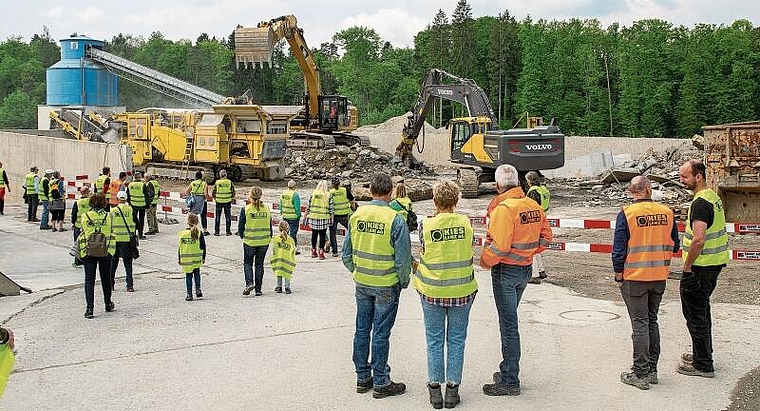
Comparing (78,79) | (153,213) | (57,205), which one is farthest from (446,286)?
(78,79)

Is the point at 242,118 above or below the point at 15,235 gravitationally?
above

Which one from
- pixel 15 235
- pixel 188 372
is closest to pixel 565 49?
pixel 15 235

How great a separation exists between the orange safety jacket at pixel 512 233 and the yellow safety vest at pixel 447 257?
1.14ft

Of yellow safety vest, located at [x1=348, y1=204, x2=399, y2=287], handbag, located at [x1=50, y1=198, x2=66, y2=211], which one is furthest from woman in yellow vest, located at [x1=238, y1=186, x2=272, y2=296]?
handbag, located at [x1=50, y1=198, x2=66, y2=211]

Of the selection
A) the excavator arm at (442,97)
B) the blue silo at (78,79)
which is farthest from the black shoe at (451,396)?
the blue silo at (78,79)

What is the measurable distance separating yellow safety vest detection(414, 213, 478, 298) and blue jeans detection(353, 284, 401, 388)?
1.40 ft

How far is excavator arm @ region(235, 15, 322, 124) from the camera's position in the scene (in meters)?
31.1

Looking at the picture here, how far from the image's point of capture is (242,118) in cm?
2948

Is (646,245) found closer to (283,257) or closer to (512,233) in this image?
(512,233)

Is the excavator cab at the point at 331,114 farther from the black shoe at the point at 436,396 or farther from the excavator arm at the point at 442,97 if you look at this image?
the black shoe at the point at 436,396

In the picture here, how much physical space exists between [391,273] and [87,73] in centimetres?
5190

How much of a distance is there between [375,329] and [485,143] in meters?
20.0

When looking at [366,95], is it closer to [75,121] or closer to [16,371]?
[75,121]

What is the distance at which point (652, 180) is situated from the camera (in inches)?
1014
